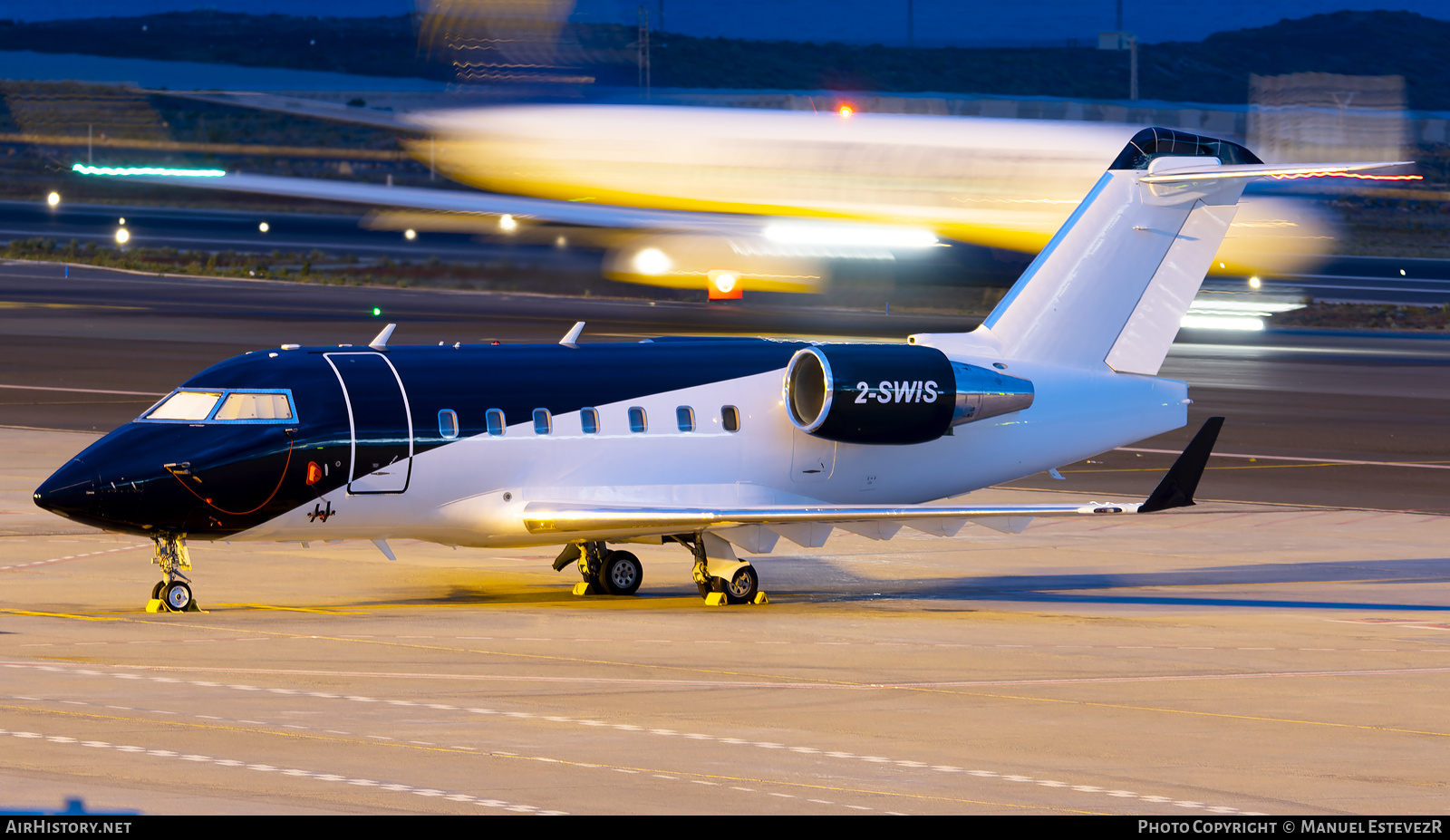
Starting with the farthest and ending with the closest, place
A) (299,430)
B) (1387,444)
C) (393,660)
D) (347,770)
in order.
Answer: (1387,444) → (299,430) → (393,660) → (347,770)

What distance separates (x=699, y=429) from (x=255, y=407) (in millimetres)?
5506

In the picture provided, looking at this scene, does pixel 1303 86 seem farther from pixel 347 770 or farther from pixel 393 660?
pixel 347 770

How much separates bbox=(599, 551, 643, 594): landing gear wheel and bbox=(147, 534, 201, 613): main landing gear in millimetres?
5124

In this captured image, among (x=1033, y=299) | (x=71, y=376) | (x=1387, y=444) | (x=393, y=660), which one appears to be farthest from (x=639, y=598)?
(x=71, y=376)

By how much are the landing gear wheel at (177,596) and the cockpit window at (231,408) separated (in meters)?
1.88

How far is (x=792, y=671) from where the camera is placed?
58.9 feet

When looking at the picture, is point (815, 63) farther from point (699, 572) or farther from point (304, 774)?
point (304, 774)

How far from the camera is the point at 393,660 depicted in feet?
59.7

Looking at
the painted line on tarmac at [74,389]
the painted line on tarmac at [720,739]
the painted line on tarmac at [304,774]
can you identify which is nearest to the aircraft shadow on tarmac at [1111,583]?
the painted line on tarmac at [720,739]

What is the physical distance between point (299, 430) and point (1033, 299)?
1030 cm

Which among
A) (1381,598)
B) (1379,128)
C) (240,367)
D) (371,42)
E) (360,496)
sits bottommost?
(1381,598)

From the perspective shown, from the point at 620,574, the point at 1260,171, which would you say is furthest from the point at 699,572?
the point at 1260,171

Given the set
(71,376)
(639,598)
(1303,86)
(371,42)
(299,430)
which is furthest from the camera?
(371,42)

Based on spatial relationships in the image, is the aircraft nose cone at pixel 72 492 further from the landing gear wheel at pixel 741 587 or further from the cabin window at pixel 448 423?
the landing gear wheel at pixel 741 587
